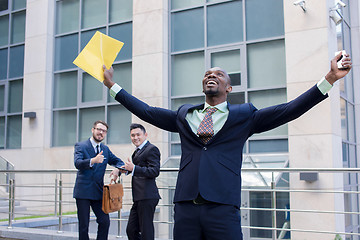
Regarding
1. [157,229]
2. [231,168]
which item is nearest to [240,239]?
[231,168]

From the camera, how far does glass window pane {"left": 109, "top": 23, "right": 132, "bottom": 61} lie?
12414 mm

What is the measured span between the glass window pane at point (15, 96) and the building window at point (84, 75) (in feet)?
5.14

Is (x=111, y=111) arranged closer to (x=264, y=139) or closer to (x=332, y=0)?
(x=264, y=139)

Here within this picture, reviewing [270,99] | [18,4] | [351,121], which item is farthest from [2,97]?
[351,121]

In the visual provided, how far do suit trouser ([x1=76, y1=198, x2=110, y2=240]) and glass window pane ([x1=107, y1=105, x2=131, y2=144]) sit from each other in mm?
6204

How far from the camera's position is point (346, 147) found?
11211 millimetres

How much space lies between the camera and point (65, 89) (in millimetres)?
13609

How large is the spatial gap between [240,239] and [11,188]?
22.7 feet

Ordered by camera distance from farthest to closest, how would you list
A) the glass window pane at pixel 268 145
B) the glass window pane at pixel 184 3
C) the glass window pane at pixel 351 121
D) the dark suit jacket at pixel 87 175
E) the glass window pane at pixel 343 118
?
the glass window pane at pixel 351 121 → the glass window pane at pixel 184 3 → the glass window pane at pixel 343 118 → the glass window pane at pixel 268 145 → the dark suit jacket at pixel 87 175

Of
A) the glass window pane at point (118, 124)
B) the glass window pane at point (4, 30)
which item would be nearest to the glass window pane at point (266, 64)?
the glass window pane at point (118, 124)

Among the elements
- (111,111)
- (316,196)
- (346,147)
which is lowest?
(316,196)

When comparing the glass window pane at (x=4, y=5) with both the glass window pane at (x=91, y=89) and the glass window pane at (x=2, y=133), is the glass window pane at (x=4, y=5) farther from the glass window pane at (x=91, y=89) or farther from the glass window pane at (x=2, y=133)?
the glass window pane at (x=91, y=89)

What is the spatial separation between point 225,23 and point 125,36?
3.10m

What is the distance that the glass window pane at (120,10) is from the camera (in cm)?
1260
